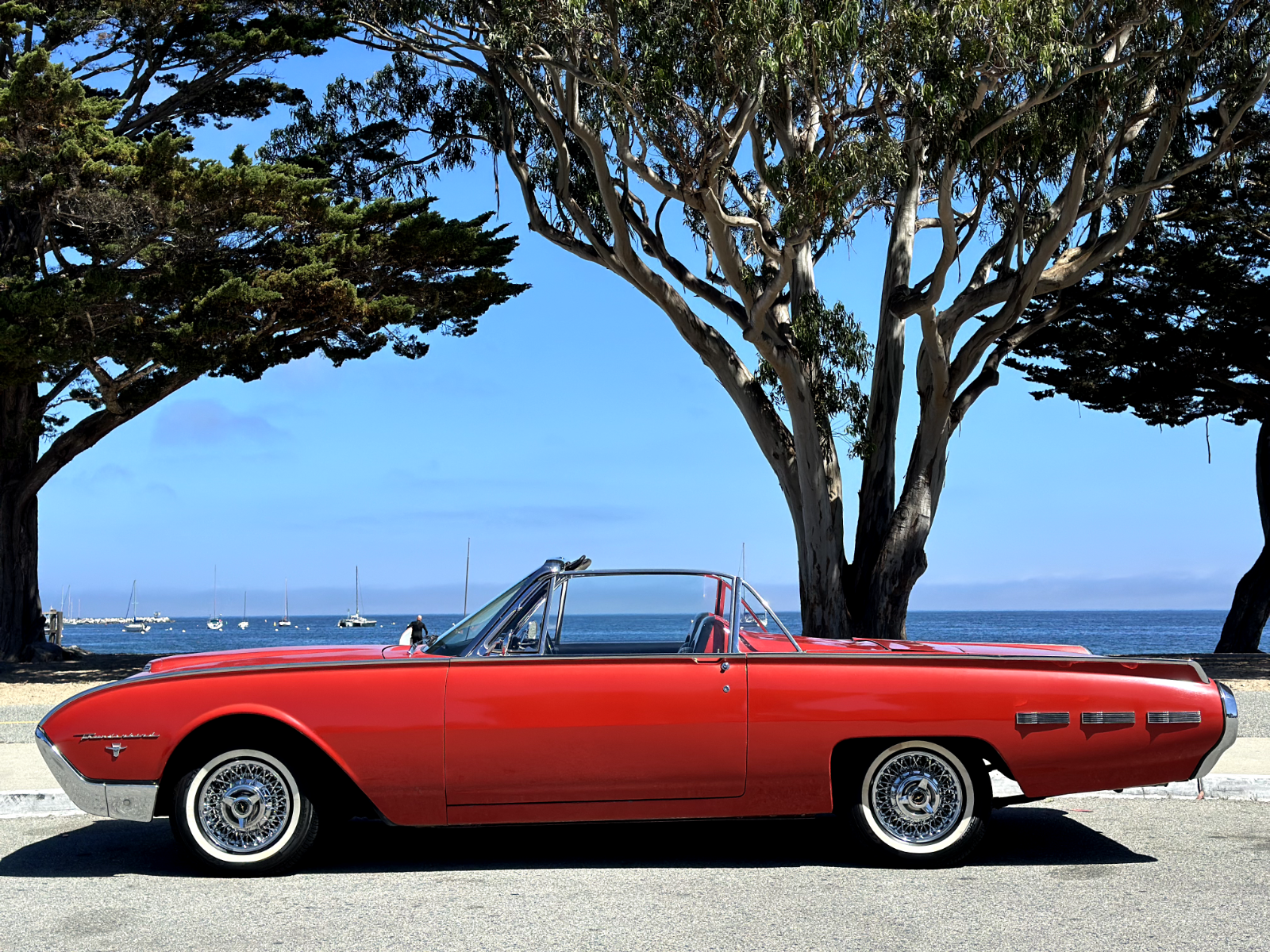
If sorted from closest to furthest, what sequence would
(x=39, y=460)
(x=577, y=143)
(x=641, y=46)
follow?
(x=641, y=46)
(x=577, y=143)
(x=39, y=460)

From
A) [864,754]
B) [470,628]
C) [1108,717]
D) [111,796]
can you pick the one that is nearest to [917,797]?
[864,754]

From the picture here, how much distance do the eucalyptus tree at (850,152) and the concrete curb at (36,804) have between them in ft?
36.3

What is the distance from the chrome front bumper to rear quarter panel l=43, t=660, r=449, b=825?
0.03 meters

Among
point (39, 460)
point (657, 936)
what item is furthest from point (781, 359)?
point (39, 460)

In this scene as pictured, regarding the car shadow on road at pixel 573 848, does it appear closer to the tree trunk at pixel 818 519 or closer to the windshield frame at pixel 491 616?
the windshield frame at pixel 491 616

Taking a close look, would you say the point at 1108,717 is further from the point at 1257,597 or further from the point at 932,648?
the point at 1257,597

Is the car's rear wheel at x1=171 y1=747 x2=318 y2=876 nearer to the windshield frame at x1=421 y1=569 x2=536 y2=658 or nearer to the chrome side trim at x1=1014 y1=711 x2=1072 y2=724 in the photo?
the windshield frame at x1=421 y1=569 x2=536 y2=658

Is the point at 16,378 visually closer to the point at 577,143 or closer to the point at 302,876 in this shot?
the point at 577,143

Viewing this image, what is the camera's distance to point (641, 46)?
16359mm

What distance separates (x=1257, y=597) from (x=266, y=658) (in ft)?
90.3

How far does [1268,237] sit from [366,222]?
650 inches

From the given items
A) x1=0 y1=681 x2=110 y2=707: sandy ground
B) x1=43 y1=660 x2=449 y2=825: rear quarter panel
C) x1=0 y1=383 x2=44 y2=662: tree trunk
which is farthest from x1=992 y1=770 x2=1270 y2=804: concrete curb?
x1=0 y1=383 x2=44 y2=662: tree trunk

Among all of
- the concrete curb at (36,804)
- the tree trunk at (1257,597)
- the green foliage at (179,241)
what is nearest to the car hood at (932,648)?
the concrete curb at (36,804)

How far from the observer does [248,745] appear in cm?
580
